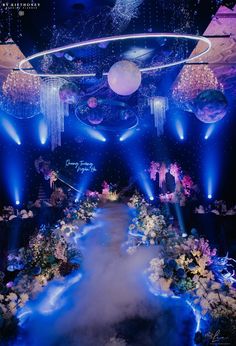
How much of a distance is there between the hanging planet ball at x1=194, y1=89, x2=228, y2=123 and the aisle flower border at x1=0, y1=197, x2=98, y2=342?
3.52m

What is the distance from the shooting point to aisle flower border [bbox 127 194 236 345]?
3364 millimetres

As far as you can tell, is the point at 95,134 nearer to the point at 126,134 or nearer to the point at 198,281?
the point at 126,134

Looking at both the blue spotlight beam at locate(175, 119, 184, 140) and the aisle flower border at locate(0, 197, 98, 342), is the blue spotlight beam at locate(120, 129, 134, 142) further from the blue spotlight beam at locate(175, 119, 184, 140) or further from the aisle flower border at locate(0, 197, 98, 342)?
the aisle flower border at locate(0, 197, 98, 342)

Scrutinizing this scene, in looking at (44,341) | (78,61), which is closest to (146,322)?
(44,341)

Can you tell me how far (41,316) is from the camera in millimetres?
4109

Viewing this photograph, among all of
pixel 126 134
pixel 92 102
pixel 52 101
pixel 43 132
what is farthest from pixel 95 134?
pixel 52 101

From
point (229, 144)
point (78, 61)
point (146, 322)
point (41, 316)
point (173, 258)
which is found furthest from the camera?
point (229, 144)

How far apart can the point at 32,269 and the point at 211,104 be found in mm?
4052

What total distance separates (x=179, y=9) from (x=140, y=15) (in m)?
0.58

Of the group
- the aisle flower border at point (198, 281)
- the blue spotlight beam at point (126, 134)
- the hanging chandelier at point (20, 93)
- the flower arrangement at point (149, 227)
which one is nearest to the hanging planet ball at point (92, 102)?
the hanging chandelier at point (20, 93)

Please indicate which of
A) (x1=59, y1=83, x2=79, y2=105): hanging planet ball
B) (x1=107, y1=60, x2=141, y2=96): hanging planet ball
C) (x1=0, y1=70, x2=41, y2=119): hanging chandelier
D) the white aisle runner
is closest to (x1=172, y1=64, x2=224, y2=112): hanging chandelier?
(x1=59, y1=83, x2=79, y2=105): hanging planet ball

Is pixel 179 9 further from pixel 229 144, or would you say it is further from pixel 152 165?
pixel 152 165

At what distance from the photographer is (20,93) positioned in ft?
26.2

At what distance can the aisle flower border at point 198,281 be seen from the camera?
3.36m
